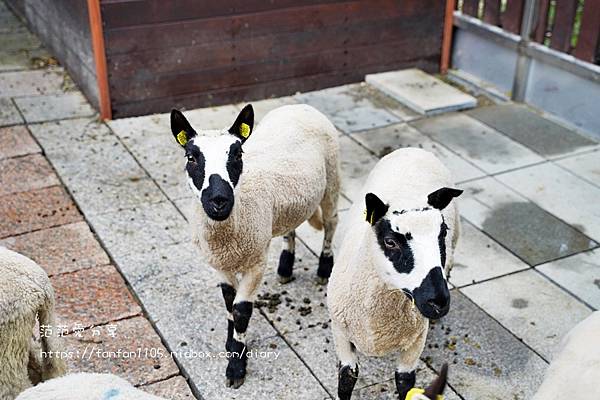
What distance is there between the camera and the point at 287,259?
21.3 ft

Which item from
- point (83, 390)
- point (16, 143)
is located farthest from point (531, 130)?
point (83, 390)

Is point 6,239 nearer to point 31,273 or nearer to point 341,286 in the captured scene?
point 31,273

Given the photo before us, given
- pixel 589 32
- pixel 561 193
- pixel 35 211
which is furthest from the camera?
pixel 589 32

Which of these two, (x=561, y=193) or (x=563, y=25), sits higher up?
(x=563, y=25)

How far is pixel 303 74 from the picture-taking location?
10414mm

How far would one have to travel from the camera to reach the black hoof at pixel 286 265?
6.48 meters

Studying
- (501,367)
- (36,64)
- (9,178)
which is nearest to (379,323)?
(501,367)

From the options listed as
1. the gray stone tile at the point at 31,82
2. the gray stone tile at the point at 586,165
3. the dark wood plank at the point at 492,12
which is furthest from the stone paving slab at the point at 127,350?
the dark wood plank at the point at 492,12

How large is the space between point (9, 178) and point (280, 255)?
3.28m

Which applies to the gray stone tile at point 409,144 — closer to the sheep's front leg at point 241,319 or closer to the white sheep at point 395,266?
the white sheep at point 395,266

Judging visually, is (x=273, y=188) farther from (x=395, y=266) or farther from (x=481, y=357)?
(x=481, y=357)

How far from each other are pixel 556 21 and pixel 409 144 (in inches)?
106

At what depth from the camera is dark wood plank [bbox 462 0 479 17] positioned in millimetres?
10797

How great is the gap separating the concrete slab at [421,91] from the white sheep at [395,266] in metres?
4.55
